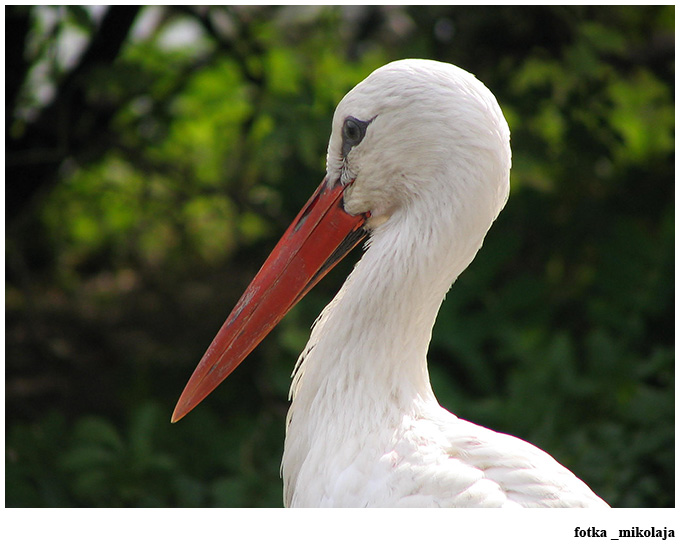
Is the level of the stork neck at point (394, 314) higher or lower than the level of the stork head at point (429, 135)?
lower

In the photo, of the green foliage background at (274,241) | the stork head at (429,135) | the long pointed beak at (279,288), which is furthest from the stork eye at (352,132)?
the green foliage background at (274,241)

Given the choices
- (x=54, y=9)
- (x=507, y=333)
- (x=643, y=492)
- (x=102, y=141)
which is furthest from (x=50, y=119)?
(x=643, y=492)

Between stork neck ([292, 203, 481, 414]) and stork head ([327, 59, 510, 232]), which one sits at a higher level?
stork head ([327, 59, 510, 232])

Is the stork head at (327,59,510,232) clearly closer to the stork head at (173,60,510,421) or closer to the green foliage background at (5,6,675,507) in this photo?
the stork head at (173,60,510,421)

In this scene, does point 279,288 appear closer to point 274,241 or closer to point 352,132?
point 352,132

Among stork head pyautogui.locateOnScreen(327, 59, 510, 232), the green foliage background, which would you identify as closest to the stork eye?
stork head pyautogui.locateOnScreen(327, 59, 510, 232)

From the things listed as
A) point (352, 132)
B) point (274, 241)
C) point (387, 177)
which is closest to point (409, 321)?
point (387, 177)

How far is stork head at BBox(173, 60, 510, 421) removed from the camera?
1.76 meters

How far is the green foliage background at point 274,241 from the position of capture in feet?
10.5

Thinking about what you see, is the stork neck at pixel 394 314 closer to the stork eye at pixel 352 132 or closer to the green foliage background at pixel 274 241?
the stork eye at pixel 352 132

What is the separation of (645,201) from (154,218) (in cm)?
280

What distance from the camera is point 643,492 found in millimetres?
3111

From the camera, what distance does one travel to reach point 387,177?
188 centimetres

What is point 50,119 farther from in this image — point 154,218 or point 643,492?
point 643,492
